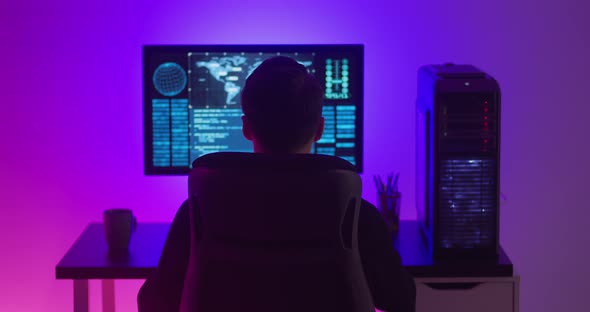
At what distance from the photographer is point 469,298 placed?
236cm

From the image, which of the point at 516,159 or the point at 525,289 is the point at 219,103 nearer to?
the point at 516,159

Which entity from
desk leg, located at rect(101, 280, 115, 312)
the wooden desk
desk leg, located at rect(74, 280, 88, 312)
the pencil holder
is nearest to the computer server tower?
the wooden desk

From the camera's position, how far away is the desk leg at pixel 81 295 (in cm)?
241

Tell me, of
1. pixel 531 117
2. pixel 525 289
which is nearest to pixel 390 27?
pixel 531 117

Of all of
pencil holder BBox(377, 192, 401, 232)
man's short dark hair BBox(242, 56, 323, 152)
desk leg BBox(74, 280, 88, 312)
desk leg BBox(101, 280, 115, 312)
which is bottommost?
desk leg BBox(101, 280, 115, 312)

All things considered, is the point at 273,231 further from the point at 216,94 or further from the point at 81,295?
the point at 216,94

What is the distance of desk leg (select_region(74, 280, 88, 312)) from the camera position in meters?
2.41

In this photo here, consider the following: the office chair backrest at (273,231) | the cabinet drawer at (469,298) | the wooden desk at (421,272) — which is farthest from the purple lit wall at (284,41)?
the office chair backrest at (273,231)

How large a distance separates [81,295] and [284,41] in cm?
123

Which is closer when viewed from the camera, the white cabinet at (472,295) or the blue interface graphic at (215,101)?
the white cabinet at (472,295)

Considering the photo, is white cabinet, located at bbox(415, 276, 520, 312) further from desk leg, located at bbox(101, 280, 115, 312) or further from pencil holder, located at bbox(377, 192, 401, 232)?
desk leg, located at bbox(101, 280, 115, 312)

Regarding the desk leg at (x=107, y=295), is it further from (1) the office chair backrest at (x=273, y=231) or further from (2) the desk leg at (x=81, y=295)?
(1) the office chair backrest at (x=273, y=231)

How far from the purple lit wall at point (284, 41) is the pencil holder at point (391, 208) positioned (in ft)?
1.37

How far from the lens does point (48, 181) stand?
3.19 metres
